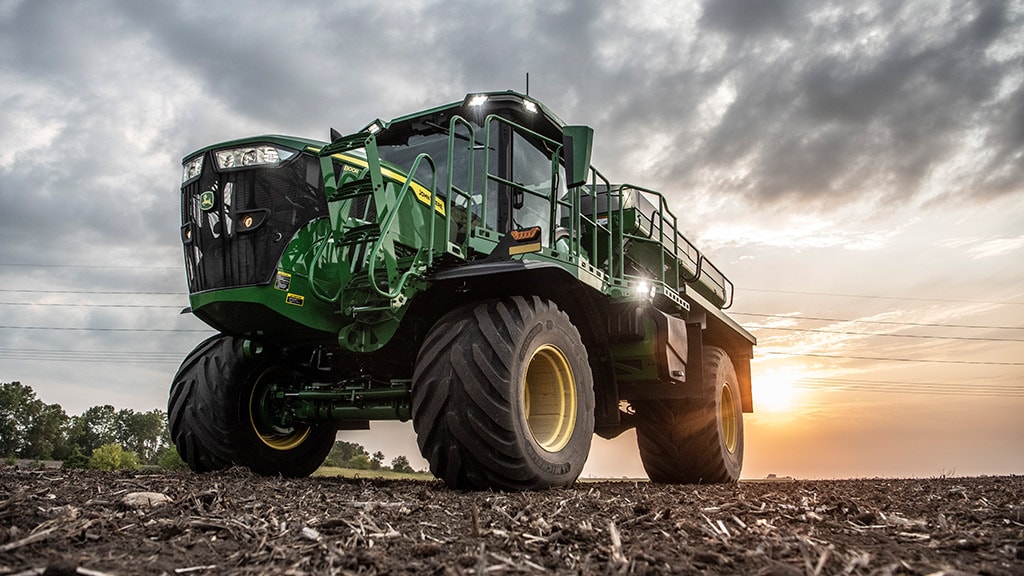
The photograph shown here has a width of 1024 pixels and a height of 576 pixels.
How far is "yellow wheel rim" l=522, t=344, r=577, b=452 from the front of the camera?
520 cm

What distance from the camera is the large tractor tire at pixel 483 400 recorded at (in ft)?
14.7

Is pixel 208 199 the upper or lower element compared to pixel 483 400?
upper

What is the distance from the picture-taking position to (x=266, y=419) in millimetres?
6410

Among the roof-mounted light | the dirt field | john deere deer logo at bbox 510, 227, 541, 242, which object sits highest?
the roof-mounted light

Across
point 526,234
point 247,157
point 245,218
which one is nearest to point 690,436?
point 526,234

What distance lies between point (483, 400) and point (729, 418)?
5.51 meters

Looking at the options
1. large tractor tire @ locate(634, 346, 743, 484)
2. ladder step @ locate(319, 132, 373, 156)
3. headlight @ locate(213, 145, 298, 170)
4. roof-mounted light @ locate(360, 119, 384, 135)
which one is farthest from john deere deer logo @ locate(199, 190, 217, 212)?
large tractor tire @ locate(634, 346, 743, 484)

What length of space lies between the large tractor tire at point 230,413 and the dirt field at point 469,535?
1856mm

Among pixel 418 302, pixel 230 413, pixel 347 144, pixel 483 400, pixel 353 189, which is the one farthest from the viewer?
pixel 230 413

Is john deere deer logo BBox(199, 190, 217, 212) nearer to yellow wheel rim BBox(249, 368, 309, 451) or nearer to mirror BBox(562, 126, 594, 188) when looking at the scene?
yellow wheel rim BBox(249, 368, 309, 451)

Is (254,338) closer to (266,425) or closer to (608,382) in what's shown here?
(266,425)

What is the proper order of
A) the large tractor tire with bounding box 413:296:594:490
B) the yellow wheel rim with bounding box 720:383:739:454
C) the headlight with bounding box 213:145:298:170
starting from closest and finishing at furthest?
the large tractor tire with bounding box 413:296:594:490 < the headlight with bounding box 213:145:298:170 < the yellow wheel rim with bounding box 720:383:739:454

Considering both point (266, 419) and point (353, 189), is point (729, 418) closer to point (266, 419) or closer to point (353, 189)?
point (266, 419)

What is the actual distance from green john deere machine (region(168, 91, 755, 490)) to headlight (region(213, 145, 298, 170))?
0.01m
